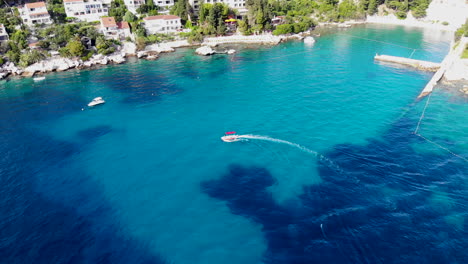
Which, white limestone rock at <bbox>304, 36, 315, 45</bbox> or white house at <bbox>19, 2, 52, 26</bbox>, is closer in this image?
white house at <bbox>19, 2, 52, 26</bbox>

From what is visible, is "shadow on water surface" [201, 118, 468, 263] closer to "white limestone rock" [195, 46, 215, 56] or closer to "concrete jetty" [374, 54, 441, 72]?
"concrete jetty" [374, 54, 441, 72]

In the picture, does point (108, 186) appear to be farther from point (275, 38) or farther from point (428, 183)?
point (275, 38)

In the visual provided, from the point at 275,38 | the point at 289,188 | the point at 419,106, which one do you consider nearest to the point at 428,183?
the point at 289,188

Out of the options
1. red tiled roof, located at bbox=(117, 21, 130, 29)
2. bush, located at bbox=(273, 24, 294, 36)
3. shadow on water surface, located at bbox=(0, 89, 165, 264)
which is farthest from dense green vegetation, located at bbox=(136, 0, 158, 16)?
shadow on water surface, located at bbox=(0, 89, 165, 264)

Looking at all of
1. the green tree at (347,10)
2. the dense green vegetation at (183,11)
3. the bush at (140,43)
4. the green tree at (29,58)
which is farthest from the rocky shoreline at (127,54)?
the green tree at (347,10)

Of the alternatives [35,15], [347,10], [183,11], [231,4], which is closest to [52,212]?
[35,15]

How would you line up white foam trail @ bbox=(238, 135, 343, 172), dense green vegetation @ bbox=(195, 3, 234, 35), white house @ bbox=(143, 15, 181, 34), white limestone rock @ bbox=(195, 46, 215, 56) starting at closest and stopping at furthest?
white foam trail @ bbox=(238, 135, 343, 172) → white limestone rock @ bbox=(195, 46, 215, 56) → dense green vegetation @ bbox=(195, 3, 234, 35) → white house @ bbox=(143, 15, 181, 34)

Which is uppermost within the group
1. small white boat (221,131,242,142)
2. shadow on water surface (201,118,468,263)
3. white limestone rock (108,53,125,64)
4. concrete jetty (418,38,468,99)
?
white limestone rock (108,53,125,64)
